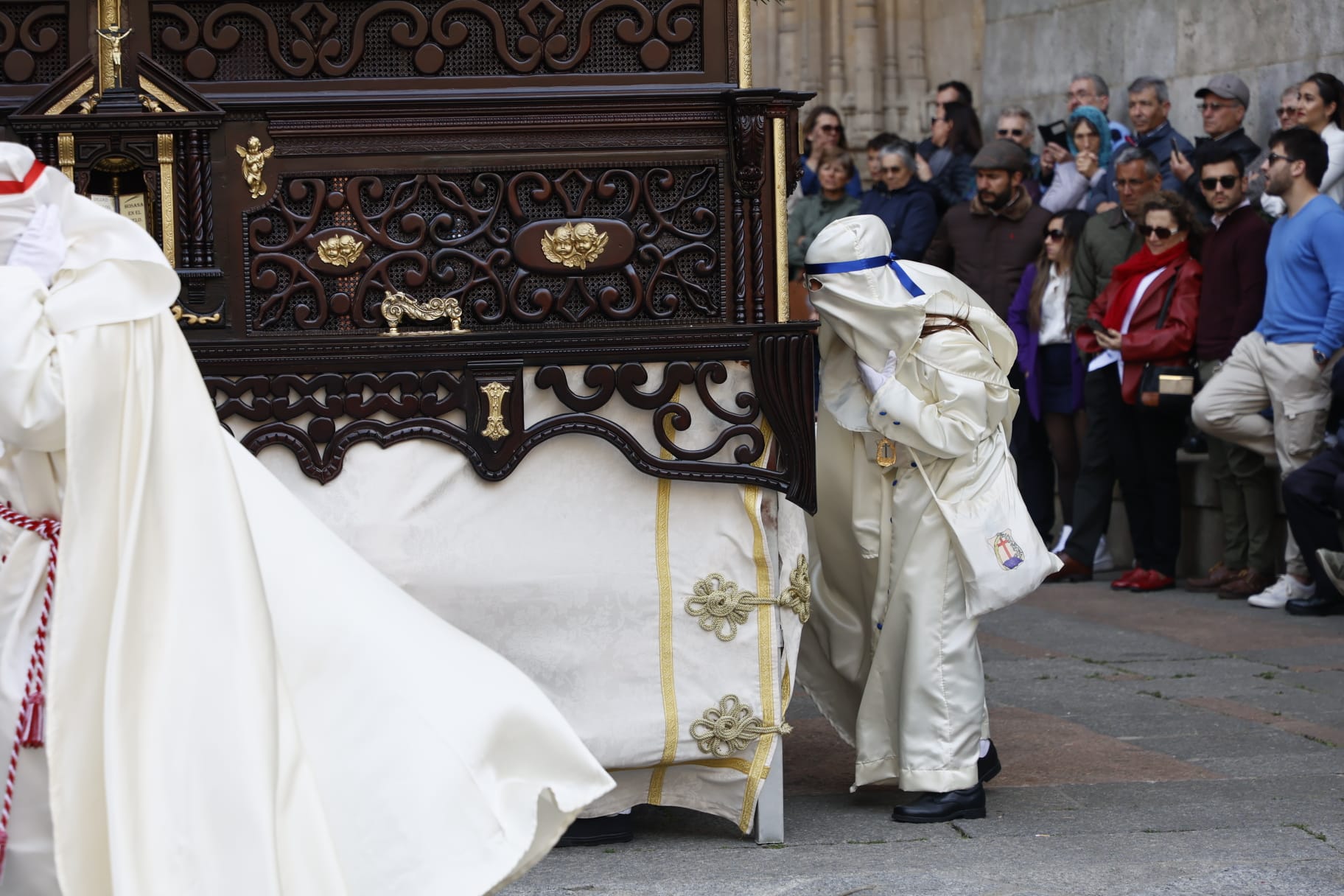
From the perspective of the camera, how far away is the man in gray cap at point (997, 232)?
9.77 metres

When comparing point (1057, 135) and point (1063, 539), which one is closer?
point (1063, 539)

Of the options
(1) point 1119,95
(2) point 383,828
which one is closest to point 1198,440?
(1) point 1119,95

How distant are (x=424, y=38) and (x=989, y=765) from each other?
2.58 meters

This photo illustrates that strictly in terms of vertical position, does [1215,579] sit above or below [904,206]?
below

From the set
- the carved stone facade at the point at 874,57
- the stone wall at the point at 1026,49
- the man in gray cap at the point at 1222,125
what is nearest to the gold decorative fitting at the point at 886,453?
the man in gray cap at the point at 1222,125

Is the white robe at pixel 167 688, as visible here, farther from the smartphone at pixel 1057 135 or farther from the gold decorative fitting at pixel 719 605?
the smartphone at pixel 1057 135

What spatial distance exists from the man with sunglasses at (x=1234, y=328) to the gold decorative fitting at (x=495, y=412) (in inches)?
207

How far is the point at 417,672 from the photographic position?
3.61m

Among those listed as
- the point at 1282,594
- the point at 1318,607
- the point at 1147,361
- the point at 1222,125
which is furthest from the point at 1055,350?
the point at 1318,607

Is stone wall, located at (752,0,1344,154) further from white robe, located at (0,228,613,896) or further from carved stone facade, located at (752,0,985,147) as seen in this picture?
white robe, located at (0,228,613,896)

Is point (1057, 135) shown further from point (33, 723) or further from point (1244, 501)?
point (33, 723)

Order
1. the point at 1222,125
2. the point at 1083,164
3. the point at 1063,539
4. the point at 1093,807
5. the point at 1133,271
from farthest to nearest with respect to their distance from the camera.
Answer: the point at 1083,164
the point at 1063,539
the point at 1222,125
the point at 1133,271
the point at 1093,807

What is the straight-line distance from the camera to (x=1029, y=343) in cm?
992

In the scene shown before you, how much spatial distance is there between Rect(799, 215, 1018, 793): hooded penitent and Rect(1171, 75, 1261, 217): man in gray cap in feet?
15.2
